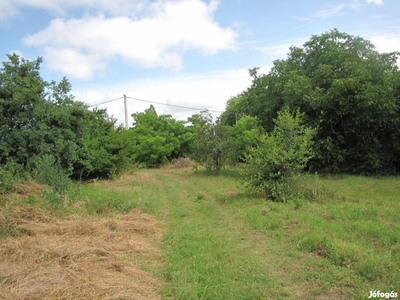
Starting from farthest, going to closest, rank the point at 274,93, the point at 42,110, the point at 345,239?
1. the point at 274,93
2. the point at 42,110
3. the point at 345,239

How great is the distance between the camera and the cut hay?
3689 mm

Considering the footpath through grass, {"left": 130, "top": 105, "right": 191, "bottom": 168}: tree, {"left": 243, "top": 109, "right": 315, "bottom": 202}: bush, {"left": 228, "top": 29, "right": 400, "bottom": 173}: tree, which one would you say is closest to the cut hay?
the footpath through grass

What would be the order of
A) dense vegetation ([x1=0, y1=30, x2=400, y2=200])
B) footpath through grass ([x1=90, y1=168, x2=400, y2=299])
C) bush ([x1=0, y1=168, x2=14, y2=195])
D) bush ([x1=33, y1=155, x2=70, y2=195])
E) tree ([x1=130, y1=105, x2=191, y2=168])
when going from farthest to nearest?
tree ([x1=130, y1=105, x2=191, y2=168]) → dense vegetation ([x1=0, y1=30, x2=400, y2=200]) → bush ([x1=33, y1=155, x2=70, y2=195]) → bush ([x1=0, y1=168, x2=14, y2=195]) → footpath through grass ([x1=90, y1=168, x2=400, y2=299])

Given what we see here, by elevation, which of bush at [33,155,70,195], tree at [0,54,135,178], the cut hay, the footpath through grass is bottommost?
the footpath through grass

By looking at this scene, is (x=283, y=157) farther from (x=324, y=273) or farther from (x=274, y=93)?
(x=274, y=93)

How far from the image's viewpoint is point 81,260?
4.58m

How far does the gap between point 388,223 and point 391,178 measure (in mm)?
9045

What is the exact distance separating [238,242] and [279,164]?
405 cm

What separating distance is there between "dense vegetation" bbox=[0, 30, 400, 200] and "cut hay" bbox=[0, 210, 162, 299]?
343cm

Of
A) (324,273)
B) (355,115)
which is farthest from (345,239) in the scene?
(355,115)

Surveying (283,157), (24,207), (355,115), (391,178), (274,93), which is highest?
(274,93)

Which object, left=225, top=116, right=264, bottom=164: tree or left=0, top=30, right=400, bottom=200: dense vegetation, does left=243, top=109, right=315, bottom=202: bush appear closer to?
left=0, top=30, right=400, bottom=200: dense vegetation

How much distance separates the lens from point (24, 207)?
6.78 meters

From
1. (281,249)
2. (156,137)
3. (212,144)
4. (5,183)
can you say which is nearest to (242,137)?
(212,144)
